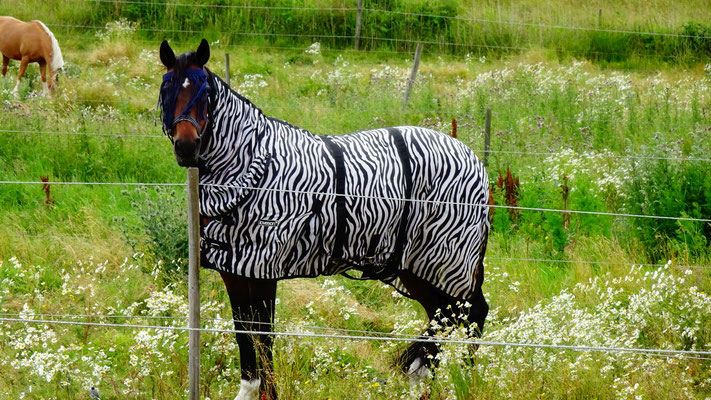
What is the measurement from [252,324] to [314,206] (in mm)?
723

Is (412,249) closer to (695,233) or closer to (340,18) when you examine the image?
(695,233)

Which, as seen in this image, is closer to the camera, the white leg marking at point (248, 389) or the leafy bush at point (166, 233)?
the white leg marking at point (248, 389)

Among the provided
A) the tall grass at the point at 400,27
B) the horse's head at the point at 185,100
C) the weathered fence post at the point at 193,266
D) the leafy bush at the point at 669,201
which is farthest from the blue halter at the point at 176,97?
the tall grass at the point at 400,27

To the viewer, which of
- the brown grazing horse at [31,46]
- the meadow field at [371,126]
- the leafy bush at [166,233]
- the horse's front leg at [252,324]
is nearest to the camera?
the horse's front leg at [252,324]

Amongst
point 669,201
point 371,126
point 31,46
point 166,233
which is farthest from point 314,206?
point 31,46

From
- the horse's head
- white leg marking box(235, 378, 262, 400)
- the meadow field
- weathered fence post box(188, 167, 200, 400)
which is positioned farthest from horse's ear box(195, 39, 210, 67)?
white leg marking box(235, 378, 262, 400)

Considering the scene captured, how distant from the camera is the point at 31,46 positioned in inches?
456

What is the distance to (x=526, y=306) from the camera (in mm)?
5480

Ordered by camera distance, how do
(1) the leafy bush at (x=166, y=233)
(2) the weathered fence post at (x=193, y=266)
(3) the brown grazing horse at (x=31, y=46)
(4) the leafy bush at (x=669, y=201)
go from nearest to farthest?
(2) the weathered fence post at (x=193, y=266) < (1) the leafy bush at (x=166, y=233) < (4) the leafy bush at (x=669, y=201) < (3) the brown grazing horse at (x=31, y=46)

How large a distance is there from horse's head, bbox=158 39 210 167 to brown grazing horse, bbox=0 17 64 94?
8.13 meters

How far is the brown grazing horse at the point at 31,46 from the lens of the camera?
1155 centimetres

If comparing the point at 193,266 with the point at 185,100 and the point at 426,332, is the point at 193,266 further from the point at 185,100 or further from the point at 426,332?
the point at 426,332

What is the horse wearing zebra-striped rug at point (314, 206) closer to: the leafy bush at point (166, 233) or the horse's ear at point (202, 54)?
the horse's ear at point (202, 54)

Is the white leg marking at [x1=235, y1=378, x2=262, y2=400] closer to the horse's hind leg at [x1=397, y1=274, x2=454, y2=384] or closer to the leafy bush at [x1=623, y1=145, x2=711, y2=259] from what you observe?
the horse's hind leg at [x1=397, y1=274, x2=454, y2=384]
